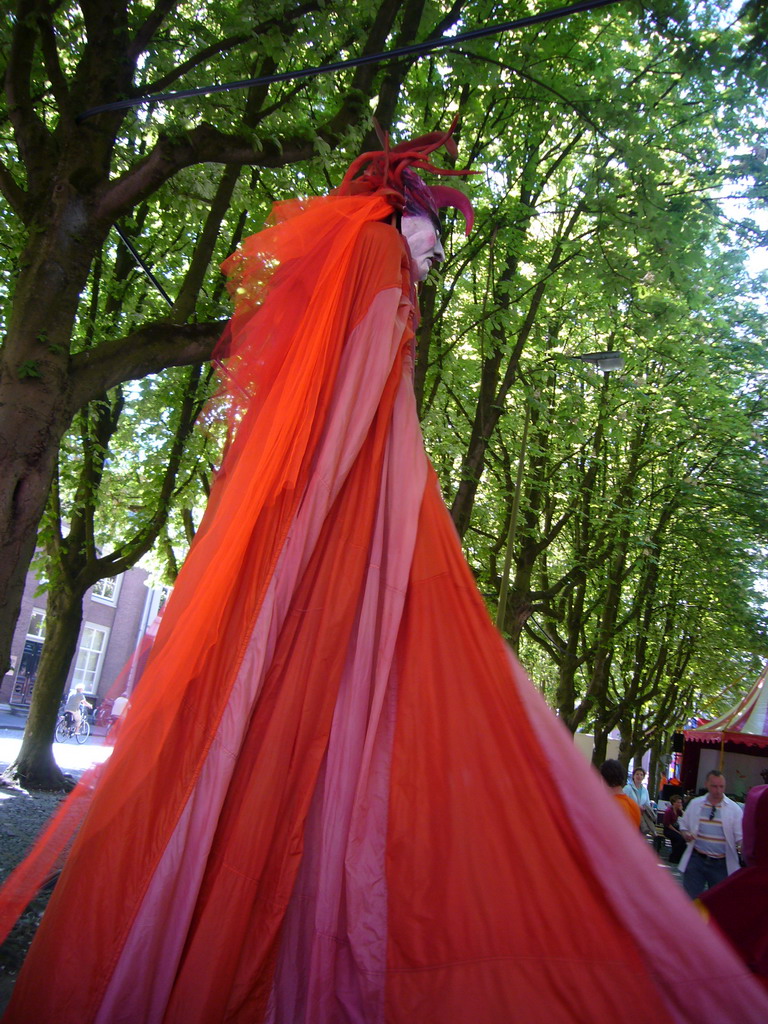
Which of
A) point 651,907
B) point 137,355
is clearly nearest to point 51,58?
point 137,355

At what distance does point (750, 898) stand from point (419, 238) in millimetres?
2944

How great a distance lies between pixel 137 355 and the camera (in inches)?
224

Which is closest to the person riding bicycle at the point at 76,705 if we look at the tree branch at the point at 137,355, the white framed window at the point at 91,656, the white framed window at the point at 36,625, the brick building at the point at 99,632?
the brick building at the point at 99,632

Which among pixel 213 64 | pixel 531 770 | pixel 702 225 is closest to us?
pixel 531 770

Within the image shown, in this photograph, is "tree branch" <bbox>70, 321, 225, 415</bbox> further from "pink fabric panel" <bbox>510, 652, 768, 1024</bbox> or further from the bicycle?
the bicycle

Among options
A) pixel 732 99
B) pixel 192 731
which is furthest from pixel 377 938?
pixel 732 99

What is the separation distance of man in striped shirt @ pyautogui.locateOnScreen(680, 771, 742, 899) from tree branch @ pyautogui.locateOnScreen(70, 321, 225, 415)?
20.1 ft

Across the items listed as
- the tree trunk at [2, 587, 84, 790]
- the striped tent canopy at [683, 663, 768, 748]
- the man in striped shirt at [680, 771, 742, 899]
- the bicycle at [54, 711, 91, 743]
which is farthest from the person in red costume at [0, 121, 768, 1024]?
the bicycle at [54, 711, 91, 743]

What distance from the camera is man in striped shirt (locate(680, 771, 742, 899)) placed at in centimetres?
747

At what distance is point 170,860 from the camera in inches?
84.4

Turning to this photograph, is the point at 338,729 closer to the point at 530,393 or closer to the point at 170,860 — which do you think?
the point at 170,860

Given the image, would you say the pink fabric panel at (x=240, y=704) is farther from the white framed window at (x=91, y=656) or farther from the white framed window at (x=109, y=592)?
the white framed window at (x=91, y=656)

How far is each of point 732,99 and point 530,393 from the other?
15.2 feet

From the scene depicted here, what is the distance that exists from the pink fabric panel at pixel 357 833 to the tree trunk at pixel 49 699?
9.78m
